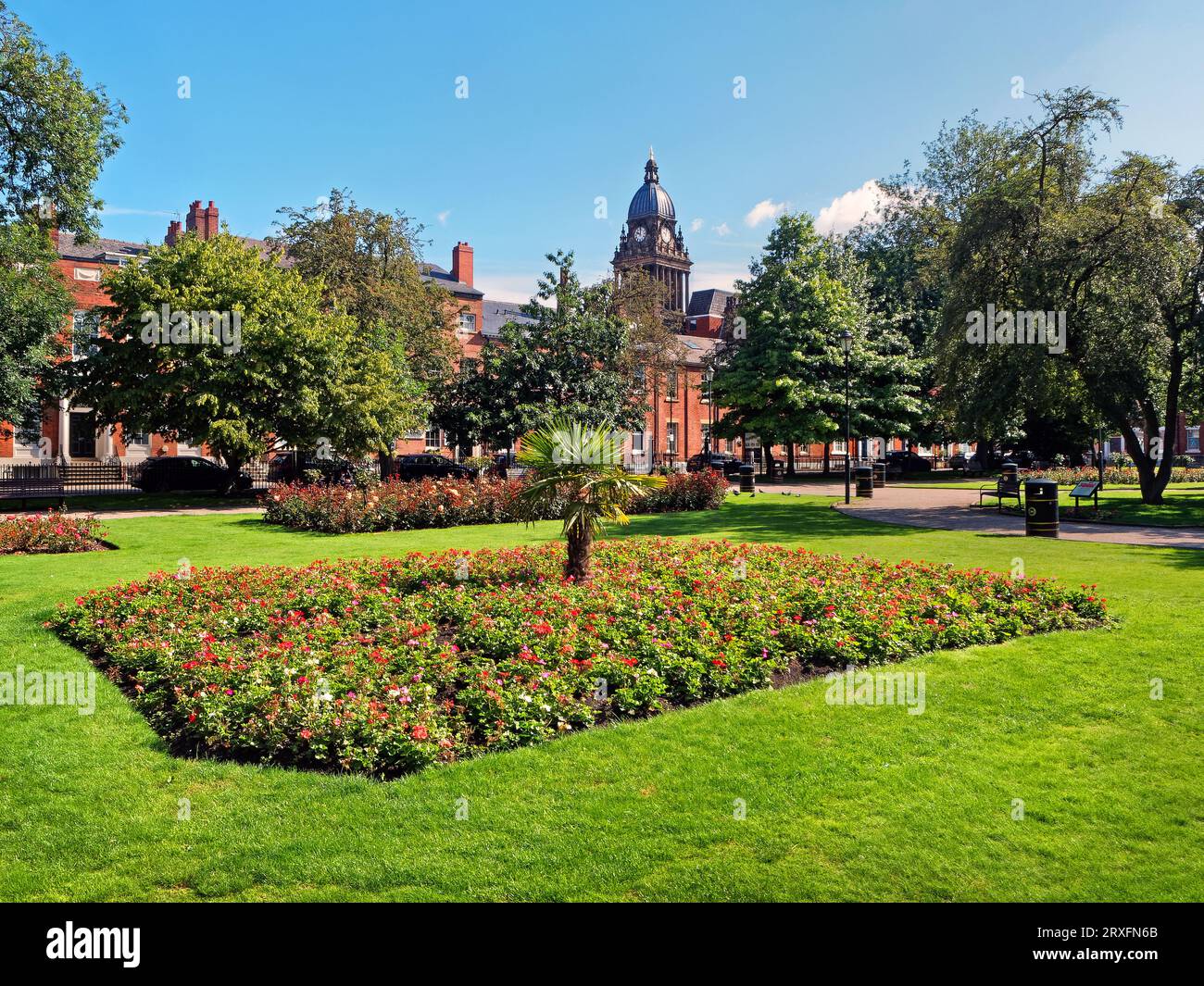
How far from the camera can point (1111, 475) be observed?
3903 cm

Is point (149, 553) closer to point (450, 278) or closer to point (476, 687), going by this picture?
point (476, 687)

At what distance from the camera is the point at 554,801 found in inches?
206

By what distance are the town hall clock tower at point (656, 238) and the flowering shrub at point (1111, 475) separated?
72.0 metres

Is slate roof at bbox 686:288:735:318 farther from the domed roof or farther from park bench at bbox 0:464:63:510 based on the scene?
park bench at bbox 0:464:63:510

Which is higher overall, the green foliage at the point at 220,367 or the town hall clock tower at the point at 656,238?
the town hall clock tower at the point at 656,238

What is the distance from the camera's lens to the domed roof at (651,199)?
11019 cm

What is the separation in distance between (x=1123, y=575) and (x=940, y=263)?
1493 cm

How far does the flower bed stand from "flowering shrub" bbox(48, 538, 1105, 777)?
8.03m

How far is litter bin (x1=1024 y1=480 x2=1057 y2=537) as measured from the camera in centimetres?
1730

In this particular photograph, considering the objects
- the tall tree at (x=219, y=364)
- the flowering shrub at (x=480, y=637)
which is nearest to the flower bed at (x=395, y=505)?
the tall tree at (x=219, y=364)

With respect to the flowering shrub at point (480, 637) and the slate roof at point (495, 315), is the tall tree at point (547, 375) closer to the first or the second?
the flowering shrub at point (480, 637)

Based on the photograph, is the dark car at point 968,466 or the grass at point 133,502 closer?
the grass at point 133,502
